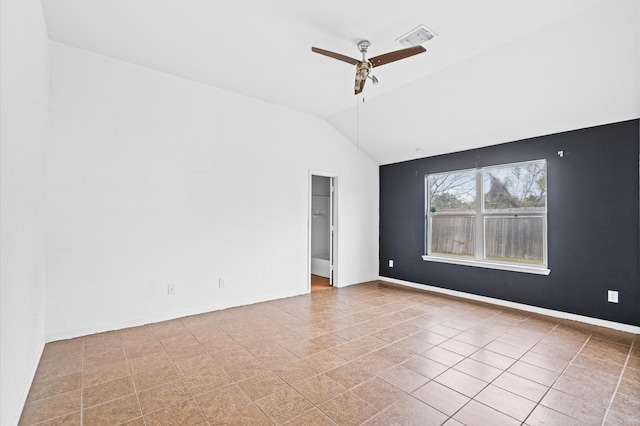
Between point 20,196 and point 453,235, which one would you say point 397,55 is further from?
point 453,235

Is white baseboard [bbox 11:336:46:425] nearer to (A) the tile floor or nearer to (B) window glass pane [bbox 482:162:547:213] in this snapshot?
(A) the tile floor

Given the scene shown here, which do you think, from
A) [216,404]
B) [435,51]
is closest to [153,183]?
[216,404]

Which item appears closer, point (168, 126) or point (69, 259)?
point (69, 259)

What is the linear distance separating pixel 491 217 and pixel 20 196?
538 cm

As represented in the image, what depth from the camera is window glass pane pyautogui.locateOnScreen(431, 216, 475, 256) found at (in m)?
5.11

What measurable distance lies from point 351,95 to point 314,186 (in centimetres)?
311

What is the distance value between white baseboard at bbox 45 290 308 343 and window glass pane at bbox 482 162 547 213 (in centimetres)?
355

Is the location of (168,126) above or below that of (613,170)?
above

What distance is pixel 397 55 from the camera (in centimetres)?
281

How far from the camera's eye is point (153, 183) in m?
3.78

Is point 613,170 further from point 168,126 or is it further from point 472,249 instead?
point 168,126

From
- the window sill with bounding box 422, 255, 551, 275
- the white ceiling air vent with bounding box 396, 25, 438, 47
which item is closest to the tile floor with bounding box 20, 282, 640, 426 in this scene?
the window sill with bounding box 422, 255, 551, 275

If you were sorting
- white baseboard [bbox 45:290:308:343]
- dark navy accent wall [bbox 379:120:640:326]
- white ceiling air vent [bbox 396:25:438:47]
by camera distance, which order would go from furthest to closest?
dark navy accent wall [bbox 379:120:640:326] → white baseboard [bbox 45:290:308:343] → white ceiling air vent [bbox 396:25:438:47]

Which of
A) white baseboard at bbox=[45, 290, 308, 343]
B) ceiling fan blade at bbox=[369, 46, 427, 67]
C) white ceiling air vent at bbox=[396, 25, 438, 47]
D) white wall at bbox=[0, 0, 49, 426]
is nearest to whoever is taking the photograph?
white wall at bbox=[0, 0, 49, 426]
